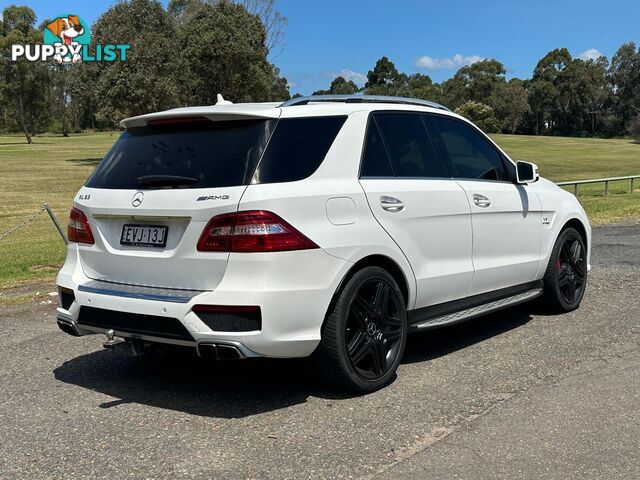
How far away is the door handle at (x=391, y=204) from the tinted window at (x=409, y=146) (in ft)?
0.82

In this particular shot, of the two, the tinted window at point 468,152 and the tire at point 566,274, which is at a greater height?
the tinted window at point 468,152

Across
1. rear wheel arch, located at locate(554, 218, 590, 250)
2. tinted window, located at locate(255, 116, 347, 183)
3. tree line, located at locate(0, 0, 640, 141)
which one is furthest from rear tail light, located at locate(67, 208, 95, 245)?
tree line, located at locate(0, 0, 640, 141)

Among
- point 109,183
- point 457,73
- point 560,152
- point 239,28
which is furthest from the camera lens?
point 457,73

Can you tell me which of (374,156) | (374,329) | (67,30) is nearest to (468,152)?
(374,156)

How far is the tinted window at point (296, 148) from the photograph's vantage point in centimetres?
413

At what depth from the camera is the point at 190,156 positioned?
4309 mm

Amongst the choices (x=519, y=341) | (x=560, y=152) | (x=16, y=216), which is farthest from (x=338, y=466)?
(x=560, y=152)

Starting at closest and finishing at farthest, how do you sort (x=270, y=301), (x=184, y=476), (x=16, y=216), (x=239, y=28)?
(x=184, y=476)
(x=270, y=301)
(x=16, y=216)
(x=239, y=28)

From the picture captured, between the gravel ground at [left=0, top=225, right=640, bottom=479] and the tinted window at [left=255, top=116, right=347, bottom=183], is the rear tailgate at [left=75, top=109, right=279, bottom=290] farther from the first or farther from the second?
the gravel ground at [left=0, top=225, right=640, bottom=479]

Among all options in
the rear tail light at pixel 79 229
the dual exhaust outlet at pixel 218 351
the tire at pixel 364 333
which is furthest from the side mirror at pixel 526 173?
the rear tail light at pixel 79 229

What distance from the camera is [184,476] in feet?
11.0

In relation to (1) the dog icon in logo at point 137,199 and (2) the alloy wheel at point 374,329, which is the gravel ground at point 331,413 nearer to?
(2) the alloy wheel at point 374,329

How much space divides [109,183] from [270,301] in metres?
1.51

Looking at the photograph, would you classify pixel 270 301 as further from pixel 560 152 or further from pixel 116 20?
pixel 560 152
